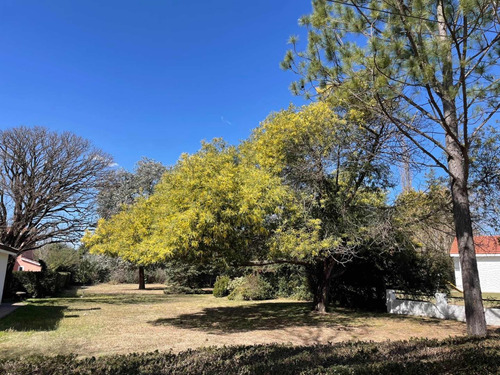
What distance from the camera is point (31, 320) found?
10859 mm

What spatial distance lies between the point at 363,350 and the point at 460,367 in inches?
52.6

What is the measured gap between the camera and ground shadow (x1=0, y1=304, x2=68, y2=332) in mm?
9562

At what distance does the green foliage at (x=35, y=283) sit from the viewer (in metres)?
18.5

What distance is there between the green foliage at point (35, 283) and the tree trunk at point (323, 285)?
16.2 metres

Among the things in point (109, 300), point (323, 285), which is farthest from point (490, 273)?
point (109, 300)

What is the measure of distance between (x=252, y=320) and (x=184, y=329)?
2.79m

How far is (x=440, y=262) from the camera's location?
1330 centimetres

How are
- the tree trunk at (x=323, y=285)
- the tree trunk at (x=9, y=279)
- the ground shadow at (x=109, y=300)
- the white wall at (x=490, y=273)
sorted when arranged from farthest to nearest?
1. the white wall at (x=490, y=273)
2. the tree trunk at (x=9, y=279)
3. the ground shadow at (x=109, y=300)
4. the tree trunk at (x=323, y=285)

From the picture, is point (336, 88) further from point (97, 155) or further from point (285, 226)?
point (97, 155)

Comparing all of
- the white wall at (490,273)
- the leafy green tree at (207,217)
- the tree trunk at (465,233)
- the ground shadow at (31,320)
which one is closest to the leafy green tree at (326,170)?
the leafy green tree at (207,217)

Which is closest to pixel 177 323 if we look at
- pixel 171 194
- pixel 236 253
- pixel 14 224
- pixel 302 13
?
pixel 236 253

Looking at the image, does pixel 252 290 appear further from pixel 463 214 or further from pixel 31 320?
pixel 463 214

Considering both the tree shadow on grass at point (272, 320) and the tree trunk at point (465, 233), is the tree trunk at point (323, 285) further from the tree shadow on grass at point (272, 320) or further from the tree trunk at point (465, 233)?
the tree trunk at point (465, 233)

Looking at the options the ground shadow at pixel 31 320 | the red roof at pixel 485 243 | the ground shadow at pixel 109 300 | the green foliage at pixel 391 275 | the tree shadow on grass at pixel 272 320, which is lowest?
the ground shadow at pixel 109 300
